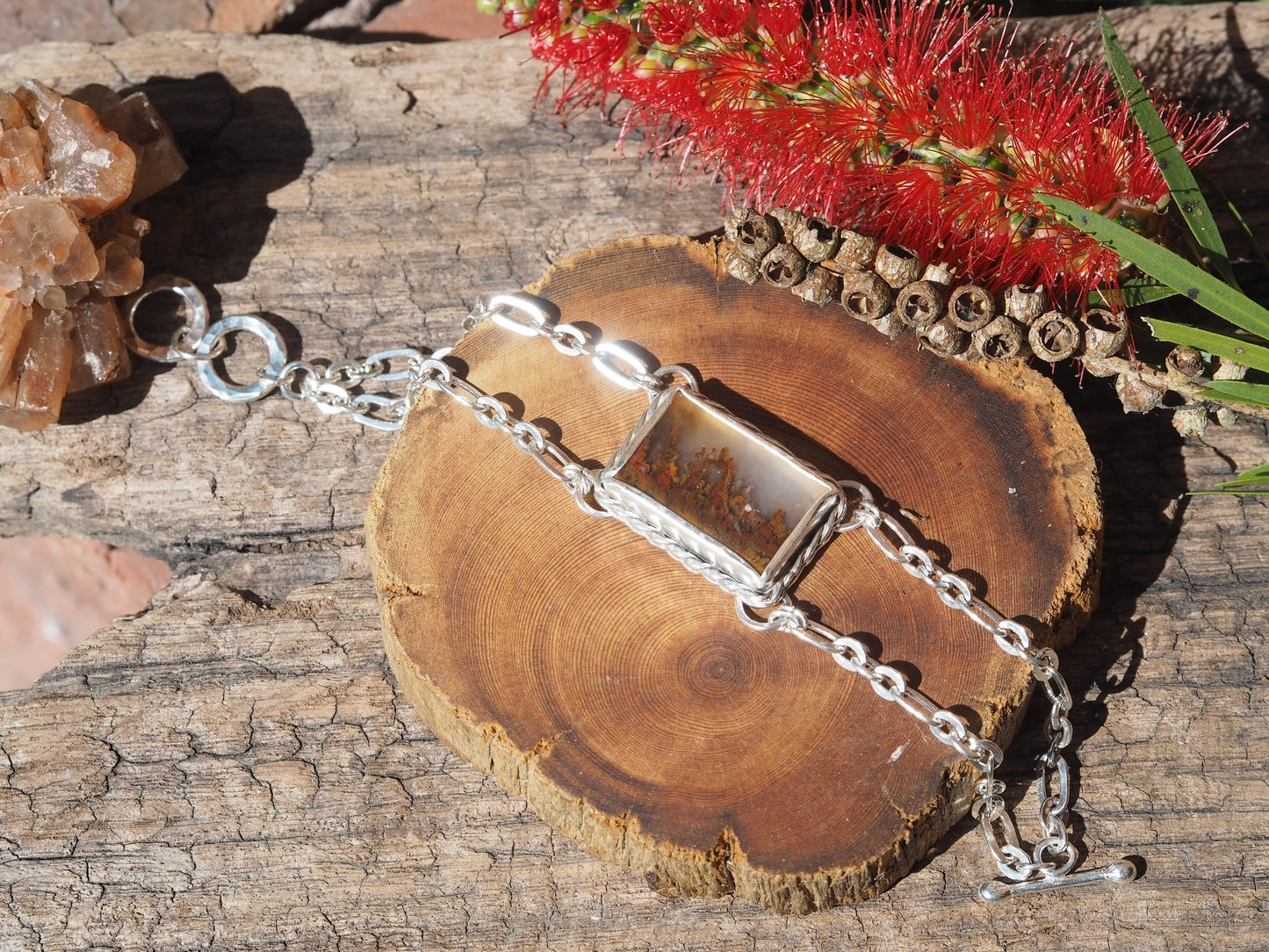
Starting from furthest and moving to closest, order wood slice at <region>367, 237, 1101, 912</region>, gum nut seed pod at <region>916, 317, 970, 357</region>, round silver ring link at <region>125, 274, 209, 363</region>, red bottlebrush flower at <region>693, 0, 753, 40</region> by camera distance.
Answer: round silver ring link at <region>125, 274, 209, 363</region> < red bottlebrush flower at <region>693, 0, 753, 40</region> < gum nut seed pod at <region>916, 317, 970, 357</region> < wood slice at <region>367, 237, 1101, 912</region>

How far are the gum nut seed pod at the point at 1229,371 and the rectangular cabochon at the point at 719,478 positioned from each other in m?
0.59

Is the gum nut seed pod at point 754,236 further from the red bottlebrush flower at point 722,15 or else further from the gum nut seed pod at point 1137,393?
the gum nut seed pod at point 1137,393

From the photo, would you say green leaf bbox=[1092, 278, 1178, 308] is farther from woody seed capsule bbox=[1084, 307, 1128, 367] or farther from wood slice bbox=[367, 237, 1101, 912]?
wood slice bbox=[367, 237, 1101, 912]

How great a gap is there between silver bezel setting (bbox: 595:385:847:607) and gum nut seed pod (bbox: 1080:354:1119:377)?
0.39 meters

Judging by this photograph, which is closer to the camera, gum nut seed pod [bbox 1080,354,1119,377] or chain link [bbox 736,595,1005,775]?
chain link [bbox 736,595,1005,775]

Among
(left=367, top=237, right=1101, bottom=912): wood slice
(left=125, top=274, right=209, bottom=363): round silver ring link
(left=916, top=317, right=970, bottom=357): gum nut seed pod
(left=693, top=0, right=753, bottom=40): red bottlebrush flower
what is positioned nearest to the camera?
(left=367, top=237, right=1101, bottom=912): wood slice

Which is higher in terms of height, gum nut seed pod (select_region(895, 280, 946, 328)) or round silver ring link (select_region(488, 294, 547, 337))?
gum nut seed pod (select_region(895, 280, 946, 328))

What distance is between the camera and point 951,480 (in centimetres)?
126

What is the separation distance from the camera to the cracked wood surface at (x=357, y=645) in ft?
4.25

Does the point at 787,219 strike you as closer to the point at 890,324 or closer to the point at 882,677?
the point at 890,324

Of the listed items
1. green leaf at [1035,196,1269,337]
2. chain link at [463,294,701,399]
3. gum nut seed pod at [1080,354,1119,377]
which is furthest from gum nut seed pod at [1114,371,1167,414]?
chain link at [463,294,701,399]

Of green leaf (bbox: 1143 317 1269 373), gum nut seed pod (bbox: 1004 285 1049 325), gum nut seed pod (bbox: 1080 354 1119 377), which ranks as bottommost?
gum nut seed pod (bbox: 1080 354 1119 377)

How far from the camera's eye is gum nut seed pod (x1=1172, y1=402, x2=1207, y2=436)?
1.33m

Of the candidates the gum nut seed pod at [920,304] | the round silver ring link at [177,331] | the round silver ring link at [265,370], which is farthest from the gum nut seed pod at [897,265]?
the round silver ring link at [177,331]
